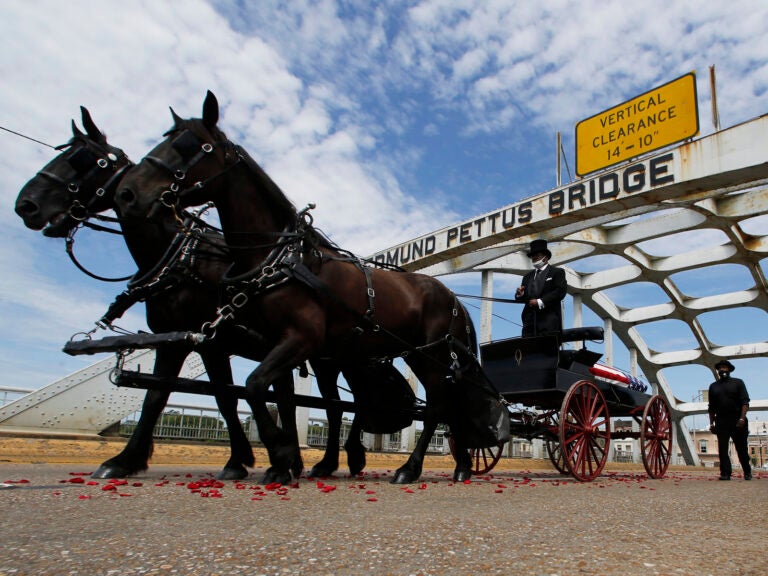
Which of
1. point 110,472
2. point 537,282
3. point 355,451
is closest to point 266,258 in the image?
point 110,472

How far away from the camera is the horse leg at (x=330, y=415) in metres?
5.75

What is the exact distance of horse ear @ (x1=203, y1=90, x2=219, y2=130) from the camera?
4.31 meters

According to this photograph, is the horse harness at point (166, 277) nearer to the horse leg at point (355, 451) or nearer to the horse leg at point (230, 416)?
the horse leg at point (230, 416)

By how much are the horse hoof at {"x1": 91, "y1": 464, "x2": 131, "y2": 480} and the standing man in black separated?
29.3 feet

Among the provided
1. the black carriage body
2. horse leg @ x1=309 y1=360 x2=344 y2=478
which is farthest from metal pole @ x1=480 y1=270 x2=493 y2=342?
horse leg @ x1=309 y1=360 x2=344 y2=478

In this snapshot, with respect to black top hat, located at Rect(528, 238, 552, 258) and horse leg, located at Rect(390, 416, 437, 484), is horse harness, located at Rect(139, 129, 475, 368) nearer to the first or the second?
horse leg, located at Rect(390, 416, 437, 484)

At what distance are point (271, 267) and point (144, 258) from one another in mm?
1373

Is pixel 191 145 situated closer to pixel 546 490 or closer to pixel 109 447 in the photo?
pixel 546 490

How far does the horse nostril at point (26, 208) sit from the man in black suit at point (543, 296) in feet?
16.4

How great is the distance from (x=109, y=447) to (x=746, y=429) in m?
9.83

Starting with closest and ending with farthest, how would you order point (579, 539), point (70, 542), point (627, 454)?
point (70, 542), point (579, 539), point (627, 454)

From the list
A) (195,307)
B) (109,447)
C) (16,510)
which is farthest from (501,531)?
(109,447)

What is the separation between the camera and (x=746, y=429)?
9711mm

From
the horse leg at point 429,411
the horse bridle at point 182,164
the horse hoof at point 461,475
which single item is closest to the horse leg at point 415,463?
the horse leg at point 429,411
